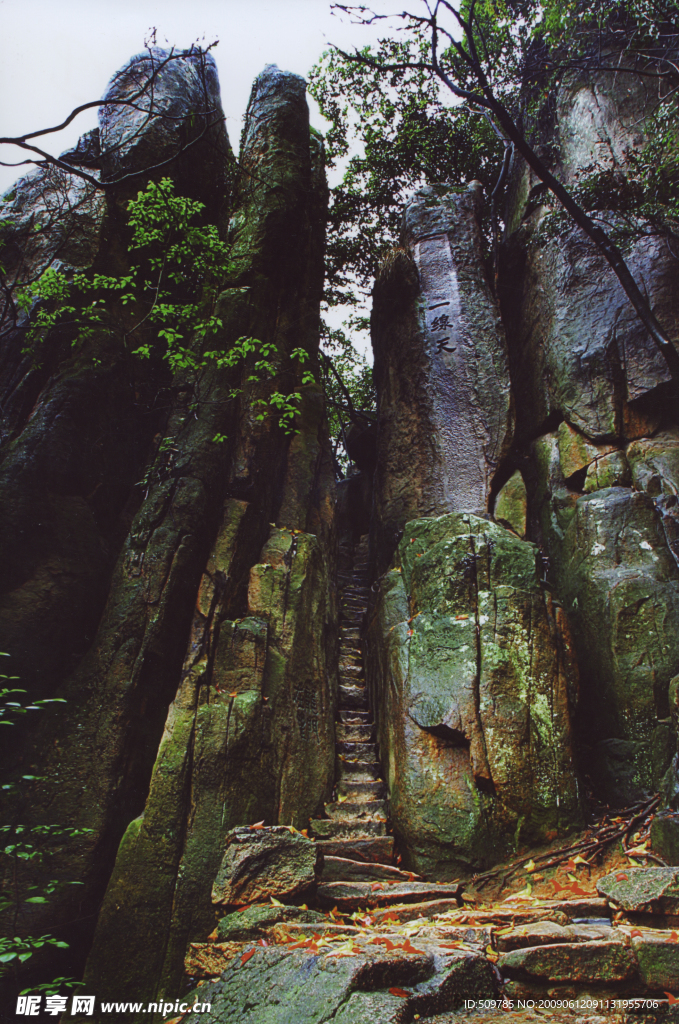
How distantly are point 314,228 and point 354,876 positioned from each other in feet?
33.8

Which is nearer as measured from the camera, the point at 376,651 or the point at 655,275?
the point at 376,651

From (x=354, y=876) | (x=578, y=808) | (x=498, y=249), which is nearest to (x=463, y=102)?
(x=498, y=249)

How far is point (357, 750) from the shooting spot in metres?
6.75

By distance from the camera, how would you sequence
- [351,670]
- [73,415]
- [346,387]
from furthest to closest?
[346,387] → [351,670] → [73,415]

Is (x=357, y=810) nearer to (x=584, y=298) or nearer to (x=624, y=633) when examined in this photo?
(x=624, y=633)

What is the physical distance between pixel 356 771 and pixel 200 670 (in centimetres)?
226

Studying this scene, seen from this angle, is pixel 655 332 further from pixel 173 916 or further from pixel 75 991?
pixel 75 991

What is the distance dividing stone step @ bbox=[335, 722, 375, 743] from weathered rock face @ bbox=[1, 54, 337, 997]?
1.71 ft

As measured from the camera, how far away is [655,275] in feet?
29.1

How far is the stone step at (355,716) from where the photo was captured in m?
7.22

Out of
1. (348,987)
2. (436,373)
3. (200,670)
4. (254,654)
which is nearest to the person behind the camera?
(348,987)

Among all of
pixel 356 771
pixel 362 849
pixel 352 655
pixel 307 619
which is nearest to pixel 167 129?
pixel 307 619

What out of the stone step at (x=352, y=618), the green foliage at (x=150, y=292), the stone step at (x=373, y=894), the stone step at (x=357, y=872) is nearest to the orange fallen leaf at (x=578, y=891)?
the stone step at (x=373, y=894)

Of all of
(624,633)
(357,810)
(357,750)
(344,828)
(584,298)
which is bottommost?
(344,828)
